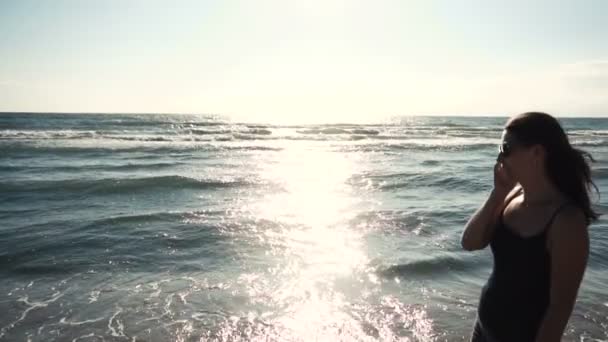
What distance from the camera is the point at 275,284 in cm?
664

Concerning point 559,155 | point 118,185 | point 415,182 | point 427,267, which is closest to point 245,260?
point 427,267

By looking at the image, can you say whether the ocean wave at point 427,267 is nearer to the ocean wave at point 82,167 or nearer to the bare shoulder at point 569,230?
the bare shoulder at point 569,230

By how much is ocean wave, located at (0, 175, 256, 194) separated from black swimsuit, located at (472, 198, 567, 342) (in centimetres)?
1305

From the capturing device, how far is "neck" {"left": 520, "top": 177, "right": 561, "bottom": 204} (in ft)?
8.05

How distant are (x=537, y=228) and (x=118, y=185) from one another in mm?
14928

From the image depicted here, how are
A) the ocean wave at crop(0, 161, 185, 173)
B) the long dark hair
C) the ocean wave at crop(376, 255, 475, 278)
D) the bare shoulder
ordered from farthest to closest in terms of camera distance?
1. the ocean wave at crop(0, 161, 185, 173)
2. the ocean wave at crop(376, 255, 475, 278)
3. the long dark hair
4. the bare shoulder

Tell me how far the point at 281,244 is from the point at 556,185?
663cm

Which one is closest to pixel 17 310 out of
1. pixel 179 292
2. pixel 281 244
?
pixel 179 292

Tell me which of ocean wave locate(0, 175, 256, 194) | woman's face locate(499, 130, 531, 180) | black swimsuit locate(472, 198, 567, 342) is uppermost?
woman's face locate(499, 130, 531, 180)

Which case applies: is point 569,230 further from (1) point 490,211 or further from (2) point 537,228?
(1) point 490,211

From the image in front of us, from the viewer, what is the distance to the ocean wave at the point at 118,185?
14.4 m

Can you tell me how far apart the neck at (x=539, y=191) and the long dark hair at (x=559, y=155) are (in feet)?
0.11

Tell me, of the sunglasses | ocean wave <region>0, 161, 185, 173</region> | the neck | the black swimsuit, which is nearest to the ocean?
ocean wave <region>0, 161, 185, 173</region>

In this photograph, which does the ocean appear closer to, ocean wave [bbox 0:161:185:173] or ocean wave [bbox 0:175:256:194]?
ocean wave [bbox 0:175:256:194]
